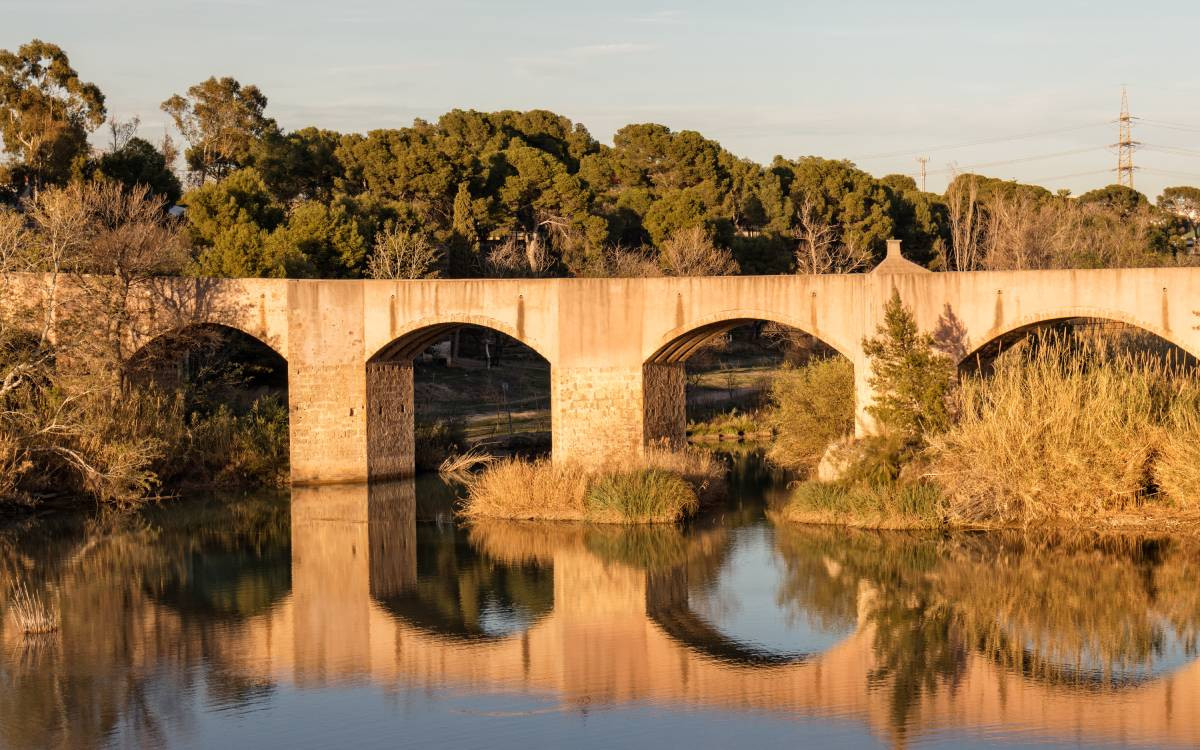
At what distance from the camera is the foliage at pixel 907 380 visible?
21.3 meters

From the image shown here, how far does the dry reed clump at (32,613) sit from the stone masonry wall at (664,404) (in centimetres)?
1053

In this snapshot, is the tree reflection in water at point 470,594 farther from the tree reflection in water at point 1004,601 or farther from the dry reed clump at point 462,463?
the dry reed clump at point 462,463

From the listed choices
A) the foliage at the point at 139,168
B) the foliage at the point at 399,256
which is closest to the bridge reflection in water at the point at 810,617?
the foliage at the point at 399,256

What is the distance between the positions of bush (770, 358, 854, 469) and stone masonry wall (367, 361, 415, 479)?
7.17m

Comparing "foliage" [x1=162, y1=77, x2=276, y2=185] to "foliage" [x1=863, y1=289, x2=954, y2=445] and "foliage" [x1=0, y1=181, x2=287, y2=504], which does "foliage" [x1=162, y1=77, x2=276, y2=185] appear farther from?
"foliage" [x1=863, y1=289, x2=954, y2=445]

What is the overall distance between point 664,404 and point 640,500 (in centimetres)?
377

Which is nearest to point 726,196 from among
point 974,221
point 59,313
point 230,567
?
point 974,221

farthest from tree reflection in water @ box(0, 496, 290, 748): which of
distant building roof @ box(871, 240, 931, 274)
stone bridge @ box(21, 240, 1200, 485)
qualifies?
distant building roof @ box(871, 240, 931, 274)

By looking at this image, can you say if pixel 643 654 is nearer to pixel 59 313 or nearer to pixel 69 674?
pixel 69 674

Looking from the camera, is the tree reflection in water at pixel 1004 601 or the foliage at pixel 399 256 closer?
the tree reflection in water at pixel 1004 601

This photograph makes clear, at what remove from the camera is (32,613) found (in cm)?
1633

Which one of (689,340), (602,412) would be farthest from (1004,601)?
(689,340)

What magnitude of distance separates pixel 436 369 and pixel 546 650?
24.4 meters

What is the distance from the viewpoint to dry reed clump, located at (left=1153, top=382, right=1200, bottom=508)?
61.9ft
